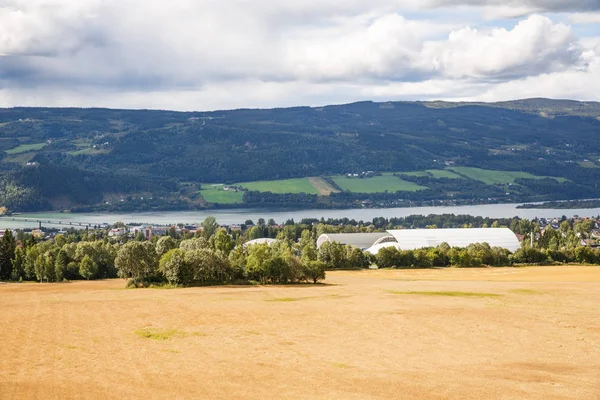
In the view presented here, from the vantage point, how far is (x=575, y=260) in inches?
4860

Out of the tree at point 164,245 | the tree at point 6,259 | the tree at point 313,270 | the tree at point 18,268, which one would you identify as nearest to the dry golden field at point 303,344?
the tree at point 313,270

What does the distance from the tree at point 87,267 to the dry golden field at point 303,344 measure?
26.5 m

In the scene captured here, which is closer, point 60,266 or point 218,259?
point 218,259

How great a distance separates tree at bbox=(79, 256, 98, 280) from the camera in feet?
334

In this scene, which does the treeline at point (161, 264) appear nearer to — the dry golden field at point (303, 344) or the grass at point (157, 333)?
the dry golden field at point (303, 344)

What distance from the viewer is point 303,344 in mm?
45219

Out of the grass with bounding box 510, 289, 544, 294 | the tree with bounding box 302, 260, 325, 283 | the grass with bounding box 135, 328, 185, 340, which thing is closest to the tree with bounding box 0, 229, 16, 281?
the tree with bounding box 302, 260, 325, 283

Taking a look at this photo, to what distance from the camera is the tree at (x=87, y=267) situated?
102 meters

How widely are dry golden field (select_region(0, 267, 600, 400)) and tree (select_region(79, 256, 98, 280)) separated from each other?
2646 centimetres

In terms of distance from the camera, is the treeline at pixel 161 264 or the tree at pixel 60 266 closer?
the treeline at pixel 161 264

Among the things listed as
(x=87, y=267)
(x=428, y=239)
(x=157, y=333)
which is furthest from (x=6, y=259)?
(x=428, y=239)

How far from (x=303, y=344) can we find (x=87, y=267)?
62871 mm

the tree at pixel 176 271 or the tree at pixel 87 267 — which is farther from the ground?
the tree at pixel 176 271

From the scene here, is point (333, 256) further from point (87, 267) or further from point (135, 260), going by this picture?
point (87, 267)
